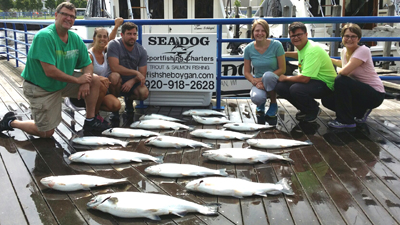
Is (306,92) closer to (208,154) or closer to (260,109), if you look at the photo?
(260,109)

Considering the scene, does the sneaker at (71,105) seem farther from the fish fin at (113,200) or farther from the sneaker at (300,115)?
the sneaker at (300,115)

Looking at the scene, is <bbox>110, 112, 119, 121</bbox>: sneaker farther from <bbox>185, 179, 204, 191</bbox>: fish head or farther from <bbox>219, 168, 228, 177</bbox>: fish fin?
<bbox>185, 179, 204, 191</bbox>: fish head

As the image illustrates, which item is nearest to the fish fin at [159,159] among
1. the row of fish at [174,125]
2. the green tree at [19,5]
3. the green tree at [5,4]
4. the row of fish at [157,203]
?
the row of fish at [157,203]

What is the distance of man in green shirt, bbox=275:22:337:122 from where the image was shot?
4559mm

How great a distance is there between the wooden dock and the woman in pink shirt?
265 millimetres

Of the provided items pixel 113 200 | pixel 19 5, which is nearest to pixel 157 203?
pixel 113 200

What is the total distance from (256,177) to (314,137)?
1.40 m

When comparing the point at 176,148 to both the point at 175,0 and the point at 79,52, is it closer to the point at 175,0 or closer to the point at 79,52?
the point at 79,52

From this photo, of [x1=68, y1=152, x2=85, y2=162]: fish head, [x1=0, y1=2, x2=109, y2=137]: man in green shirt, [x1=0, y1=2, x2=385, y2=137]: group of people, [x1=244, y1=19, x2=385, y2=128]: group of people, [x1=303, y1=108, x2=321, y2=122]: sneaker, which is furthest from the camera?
[x1=303, y1=108, x2=321, y2=122]: sneaker

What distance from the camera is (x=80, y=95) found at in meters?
4.28

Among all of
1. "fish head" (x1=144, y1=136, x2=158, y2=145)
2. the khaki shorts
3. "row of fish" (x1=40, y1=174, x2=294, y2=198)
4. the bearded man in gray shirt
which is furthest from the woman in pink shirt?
the khaki shorts

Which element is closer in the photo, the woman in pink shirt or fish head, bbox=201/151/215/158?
fish head, bbox=201/151/215/158

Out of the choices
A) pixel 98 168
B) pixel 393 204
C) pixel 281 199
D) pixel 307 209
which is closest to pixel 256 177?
pixel 281 199

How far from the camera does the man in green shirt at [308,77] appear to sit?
4.56m
